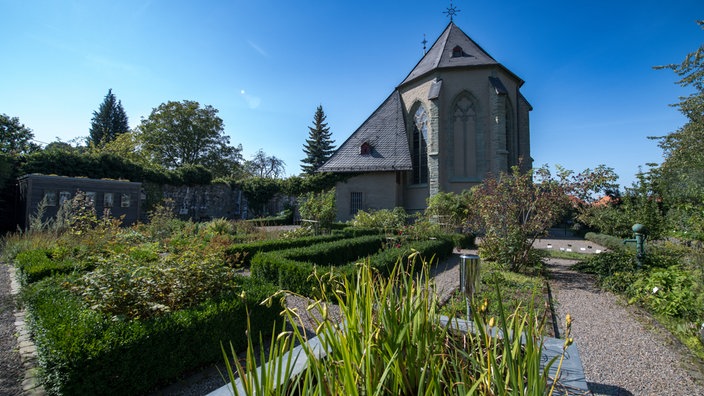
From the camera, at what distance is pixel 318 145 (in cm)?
3800

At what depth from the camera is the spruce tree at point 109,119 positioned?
39.1 m

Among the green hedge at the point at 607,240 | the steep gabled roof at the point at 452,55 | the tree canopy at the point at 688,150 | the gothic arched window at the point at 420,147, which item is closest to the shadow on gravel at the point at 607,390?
the green hedge at the point at 607,240

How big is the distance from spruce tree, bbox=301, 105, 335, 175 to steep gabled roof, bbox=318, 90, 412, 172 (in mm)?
17275

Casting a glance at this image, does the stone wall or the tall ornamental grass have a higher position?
the stone wall

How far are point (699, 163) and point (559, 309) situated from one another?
1364 centimetres

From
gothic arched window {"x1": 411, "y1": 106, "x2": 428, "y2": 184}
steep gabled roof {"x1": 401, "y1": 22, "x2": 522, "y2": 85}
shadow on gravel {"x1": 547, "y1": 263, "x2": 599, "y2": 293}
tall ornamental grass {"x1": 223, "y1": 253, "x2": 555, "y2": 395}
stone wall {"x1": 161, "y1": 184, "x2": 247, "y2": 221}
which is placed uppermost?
steep gabled roof {"x1": 401, "y1": 22, "x2": 522, "y2": 85}

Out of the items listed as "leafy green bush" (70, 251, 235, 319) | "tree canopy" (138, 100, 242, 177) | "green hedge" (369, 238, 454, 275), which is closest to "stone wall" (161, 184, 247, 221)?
"tree canopy" (138, 100, 242, 177)

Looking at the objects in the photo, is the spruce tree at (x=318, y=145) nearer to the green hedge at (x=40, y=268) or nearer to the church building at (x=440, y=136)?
the church building at (x=440, y=136)

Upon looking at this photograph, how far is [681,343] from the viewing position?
337 centimetres

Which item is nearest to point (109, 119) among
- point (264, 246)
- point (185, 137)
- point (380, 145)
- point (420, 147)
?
point (185, 137)

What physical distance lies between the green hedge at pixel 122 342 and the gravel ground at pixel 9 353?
300 millimetres

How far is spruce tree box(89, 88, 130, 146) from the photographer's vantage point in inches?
1539

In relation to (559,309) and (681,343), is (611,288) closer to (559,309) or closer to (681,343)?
(559,309)

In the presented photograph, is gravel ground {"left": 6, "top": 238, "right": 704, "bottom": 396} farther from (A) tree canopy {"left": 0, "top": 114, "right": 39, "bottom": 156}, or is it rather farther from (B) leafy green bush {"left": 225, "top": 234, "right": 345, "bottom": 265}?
(A) tree canopy {"left": 0, "top": 114, "right": 39, "bottom": 156}
